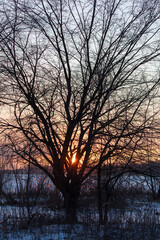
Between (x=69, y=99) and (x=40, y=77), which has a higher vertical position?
(x=40, y=77)

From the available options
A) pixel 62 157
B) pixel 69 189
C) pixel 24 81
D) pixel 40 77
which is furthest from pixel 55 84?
pixel 69 189

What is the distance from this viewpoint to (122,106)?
5430 mm

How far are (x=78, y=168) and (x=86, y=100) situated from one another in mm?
1502

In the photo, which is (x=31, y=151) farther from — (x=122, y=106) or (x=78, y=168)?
(x=122, y=106)

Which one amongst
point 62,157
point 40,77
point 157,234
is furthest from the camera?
point 40,77

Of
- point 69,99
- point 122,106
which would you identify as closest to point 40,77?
point 69,99

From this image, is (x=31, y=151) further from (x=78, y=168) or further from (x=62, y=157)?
(x=78, y=168)

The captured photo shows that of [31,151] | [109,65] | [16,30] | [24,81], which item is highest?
[16,30]

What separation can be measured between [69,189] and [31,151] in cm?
120

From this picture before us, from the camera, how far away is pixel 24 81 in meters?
5.21

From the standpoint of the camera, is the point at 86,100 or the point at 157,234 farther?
the point at 86,100

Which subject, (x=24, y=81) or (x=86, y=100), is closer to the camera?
(x=24, y=81)

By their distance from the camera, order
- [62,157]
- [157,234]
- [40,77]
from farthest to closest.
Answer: [40,77]
[62,157]
[157,234]

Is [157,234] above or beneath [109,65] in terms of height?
beneath
